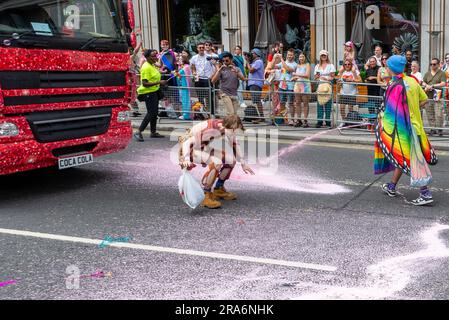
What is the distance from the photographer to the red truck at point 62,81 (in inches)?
318

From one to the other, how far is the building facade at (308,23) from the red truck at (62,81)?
687 cm

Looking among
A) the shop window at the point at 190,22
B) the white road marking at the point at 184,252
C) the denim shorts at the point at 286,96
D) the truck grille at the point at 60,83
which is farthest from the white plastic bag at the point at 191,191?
the shop window at the point at 190,22

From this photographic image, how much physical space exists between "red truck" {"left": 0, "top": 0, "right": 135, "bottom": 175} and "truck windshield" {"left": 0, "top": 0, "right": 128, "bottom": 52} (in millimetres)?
12

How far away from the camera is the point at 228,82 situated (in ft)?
44.4

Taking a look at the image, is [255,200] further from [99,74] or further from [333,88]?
[333,88]

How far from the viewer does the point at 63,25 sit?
8.75 meters

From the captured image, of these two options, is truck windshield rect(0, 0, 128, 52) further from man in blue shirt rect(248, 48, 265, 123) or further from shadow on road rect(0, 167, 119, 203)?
man in blue shirt rect(248, 48, 265, 123)

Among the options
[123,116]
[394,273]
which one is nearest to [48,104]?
[123,116]

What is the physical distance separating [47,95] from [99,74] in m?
0.89

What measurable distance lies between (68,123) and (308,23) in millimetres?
10965

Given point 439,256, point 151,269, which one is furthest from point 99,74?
point 439,256

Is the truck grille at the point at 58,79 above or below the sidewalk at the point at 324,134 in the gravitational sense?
above

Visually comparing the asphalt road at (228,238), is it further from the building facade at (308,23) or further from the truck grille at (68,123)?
the building facade at (308,23)

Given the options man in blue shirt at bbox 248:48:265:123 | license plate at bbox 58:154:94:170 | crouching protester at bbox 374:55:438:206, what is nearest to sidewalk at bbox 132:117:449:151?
man in blue shirt at bbox 248:48:265:123
